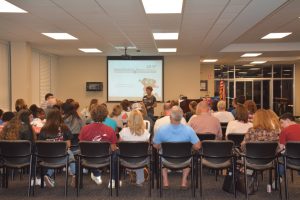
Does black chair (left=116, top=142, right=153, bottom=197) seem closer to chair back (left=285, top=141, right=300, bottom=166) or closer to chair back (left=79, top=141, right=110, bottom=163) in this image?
chair back (left=79, top=141, right=110, bottom=163)

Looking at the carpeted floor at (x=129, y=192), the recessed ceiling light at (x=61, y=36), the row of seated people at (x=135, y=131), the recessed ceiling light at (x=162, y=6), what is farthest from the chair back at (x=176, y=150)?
the recessed ceiling light at (x=61, y=36)

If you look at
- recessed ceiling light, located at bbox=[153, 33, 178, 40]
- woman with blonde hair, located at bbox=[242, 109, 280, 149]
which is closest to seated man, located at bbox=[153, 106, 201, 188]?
woman with blonde hair, located at bbox=[242, 109, 280, 149]

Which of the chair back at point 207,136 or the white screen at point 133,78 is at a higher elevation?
the white screen at point 133,78

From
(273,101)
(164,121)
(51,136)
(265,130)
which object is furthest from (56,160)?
(273,101)

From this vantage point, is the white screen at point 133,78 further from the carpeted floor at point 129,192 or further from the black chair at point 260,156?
the black chair at point 260,156

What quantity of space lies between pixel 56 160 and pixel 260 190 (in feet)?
10.0

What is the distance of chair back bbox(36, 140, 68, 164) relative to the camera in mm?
5277

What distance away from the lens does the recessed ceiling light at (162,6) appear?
614cm

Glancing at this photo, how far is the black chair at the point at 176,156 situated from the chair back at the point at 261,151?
0.78 meters

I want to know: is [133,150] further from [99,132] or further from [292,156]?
[292,156]

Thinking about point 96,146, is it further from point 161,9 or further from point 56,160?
point 161,9

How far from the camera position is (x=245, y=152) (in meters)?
5.29

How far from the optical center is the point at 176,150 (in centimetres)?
530

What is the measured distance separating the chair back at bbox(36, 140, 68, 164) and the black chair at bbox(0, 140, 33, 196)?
139 millimetres
